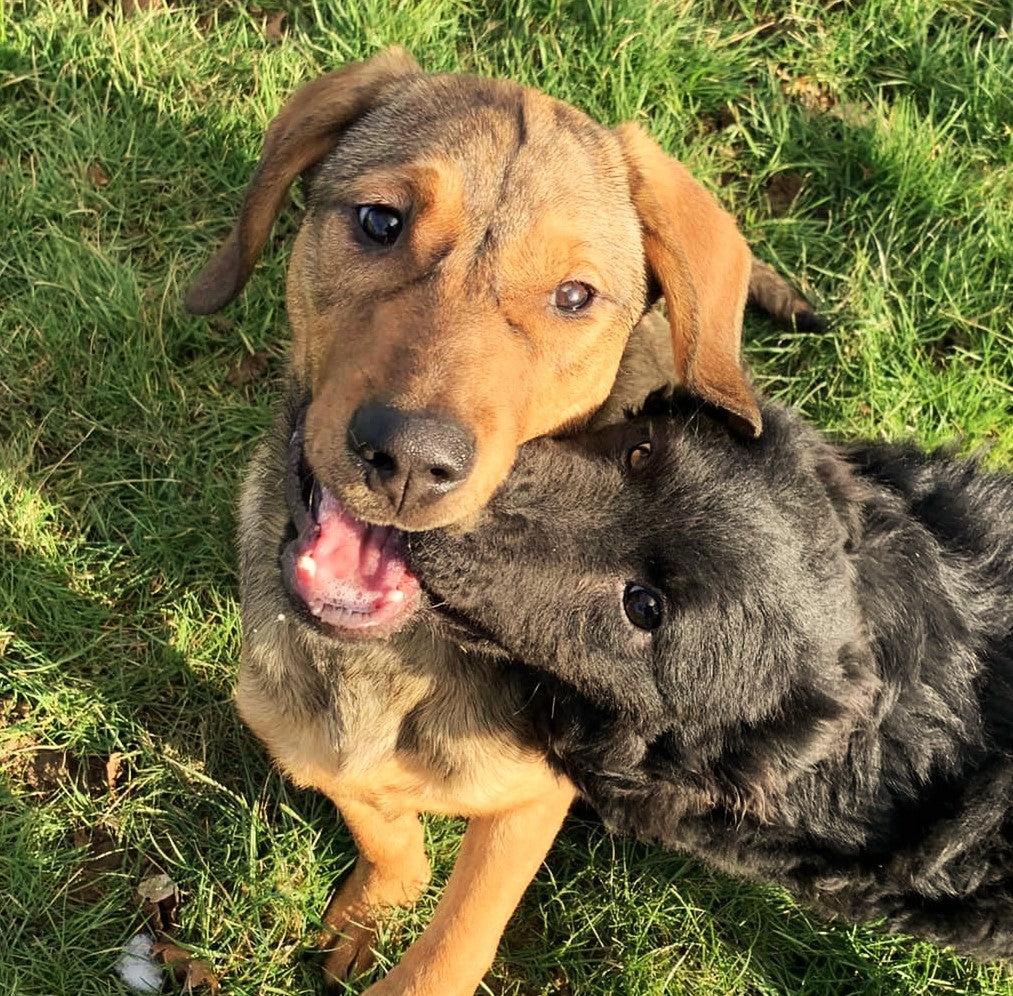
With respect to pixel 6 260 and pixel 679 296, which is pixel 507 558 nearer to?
pixel 679 296

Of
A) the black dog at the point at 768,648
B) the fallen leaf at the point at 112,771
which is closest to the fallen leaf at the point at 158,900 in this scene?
the fallen leaf at the point at 112,771

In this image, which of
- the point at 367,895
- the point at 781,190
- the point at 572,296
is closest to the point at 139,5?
the point at 781,190

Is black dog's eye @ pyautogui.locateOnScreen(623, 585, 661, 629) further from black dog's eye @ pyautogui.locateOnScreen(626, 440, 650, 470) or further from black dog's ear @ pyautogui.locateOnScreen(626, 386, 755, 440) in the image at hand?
black dog's ear @ pyautogui.locateOnScreen(626, 386, 755, 440)

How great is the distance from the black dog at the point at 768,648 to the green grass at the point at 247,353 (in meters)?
1.23

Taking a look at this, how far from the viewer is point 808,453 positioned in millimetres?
3266

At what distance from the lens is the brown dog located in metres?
2.85

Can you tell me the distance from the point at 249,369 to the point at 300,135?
Result: 1900 mm

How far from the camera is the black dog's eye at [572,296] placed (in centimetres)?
330

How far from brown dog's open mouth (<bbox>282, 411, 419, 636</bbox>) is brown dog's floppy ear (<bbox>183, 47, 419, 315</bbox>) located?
957mm

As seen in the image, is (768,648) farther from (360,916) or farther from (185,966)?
(185,966)

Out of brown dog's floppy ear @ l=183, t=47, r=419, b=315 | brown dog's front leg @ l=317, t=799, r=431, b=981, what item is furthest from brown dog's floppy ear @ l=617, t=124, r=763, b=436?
brown dog's front leg @ l=317, t=799, r=431, b=981

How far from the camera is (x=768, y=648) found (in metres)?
2.89

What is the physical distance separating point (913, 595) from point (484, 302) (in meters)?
1.49

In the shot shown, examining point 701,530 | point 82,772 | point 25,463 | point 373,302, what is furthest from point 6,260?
point 701,530
